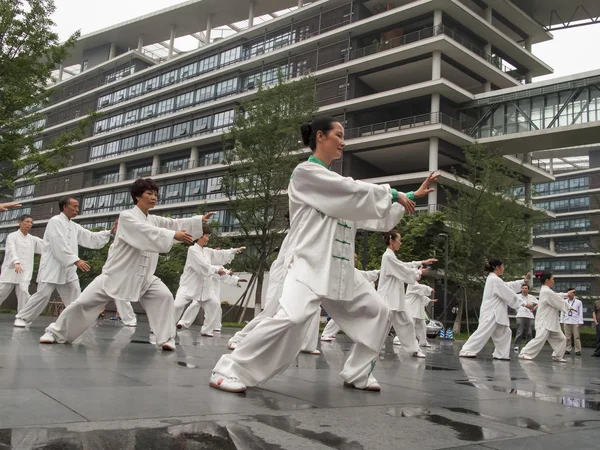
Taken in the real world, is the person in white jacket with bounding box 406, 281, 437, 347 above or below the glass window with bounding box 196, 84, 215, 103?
below

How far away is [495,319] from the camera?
35.8ft

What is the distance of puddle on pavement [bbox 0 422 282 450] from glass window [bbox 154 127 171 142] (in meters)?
58.5

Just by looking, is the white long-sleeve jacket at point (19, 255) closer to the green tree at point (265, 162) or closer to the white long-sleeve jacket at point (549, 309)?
the white long-sleeve jacket at point (549, 309)

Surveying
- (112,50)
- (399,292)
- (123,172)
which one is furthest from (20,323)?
(112,50)

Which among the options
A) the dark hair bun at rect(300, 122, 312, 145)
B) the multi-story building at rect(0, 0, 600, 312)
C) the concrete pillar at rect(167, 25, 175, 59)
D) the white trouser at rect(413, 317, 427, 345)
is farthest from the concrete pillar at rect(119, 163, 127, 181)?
the dark hair bun at rect(300, 122, 312, 145)

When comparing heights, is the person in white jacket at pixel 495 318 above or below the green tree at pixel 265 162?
below

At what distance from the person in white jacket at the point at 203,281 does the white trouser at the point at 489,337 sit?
16.3 ft

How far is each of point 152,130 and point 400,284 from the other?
5419cm

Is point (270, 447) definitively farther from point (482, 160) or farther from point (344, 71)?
point (344, 71)

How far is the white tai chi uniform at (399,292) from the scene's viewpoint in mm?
9642

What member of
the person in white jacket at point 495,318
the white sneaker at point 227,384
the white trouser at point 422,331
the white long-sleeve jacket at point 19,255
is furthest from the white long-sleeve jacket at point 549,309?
the white long-sleeve jacket at point 19,255

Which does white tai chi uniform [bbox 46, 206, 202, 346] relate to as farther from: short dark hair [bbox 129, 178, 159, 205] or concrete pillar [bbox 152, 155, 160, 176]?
concrete pillar [bbox 152, 155, 160, 176]

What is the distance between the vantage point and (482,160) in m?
29.8

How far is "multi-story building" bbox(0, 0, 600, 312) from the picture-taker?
4088cm
